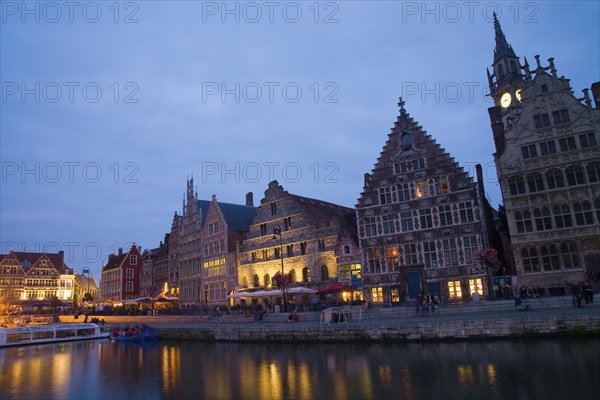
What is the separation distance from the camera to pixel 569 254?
107 feet

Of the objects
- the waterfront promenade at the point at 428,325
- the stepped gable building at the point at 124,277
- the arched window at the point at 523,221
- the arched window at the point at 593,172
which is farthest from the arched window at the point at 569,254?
the stepped gable building at the point at 124,277

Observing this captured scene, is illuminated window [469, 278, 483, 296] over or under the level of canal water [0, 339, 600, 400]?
over

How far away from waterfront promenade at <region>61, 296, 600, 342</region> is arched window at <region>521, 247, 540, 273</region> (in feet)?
19.3

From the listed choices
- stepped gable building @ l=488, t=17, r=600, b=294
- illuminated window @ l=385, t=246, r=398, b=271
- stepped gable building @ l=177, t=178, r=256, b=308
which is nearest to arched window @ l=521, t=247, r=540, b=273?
stepped gable building @ l=488, t=17, r=600, b=294

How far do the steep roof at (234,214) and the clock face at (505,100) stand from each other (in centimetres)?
3545

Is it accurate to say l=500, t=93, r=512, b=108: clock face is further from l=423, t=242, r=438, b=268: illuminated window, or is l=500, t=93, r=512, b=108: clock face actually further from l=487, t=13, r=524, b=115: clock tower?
l=423, t=242, r=438, b=268: illuminated window

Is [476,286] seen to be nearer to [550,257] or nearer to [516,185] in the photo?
[550,257]

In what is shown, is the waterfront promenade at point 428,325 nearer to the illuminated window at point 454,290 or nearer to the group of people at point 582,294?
the group of people at point 582,294

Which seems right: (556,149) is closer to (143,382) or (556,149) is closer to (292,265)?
(292,265)

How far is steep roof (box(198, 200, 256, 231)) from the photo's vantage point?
2263 inches

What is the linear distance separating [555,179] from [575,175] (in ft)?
4.35

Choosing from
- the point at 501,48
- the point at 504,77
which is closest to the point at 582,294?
the point at 504,77

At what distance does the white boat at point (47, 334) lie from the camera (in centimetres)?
4166

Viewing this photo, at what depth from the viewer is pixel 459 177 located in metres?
36.9
